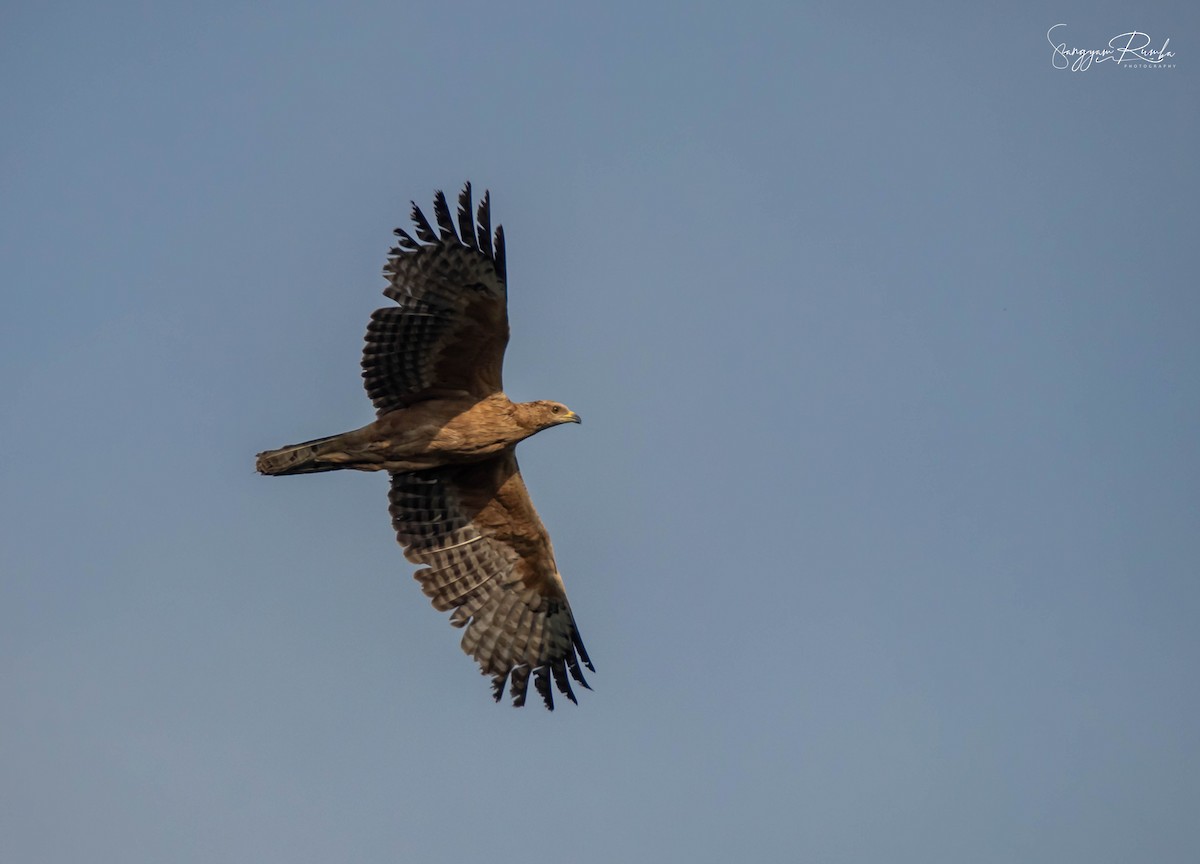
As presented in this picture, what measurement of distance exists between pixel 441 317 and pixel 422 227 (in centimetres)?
96

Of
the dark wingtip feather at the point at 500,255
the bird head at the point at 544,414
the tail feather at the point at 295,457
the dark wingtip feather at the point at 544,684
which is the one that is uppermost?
the dark wingtip feather at the point at 500,255

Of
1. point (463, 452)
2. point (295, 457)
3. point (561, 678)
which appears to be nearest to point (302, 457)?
point (295, 457)

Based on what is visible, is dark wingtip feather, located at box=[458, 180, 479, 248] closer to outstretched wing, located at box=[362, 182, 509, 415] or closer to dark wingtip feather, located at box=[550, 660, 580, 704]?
outstretched wing, located at box=[362, 182, 509, 415]

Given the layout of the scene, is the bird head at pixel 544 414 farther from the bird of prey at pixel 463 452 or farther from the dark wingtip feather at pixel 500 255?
the dark wingtip feather at pixel 500 255

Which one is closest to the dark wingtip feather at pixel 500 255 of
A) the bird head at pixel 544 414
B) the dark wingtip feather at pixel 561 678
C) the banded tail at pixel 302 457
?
the bird head at pixel 544 414

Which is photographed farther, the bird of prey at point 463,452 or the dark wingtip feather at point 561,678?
the dark wingtip feather at point 561,678

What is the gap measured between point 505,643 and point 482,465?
86.9 inches

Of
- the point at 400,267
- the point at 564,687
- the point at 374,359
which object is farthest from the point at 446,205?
the point at 564,687

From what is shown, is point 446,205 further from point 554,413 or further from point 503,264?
point 554,413

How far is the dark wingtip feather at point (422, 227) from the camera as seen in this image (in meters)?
16.5

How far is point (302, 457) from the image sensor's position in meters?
16.8

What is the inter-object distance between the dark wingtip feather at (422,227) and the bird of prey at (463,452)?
1 centimetres

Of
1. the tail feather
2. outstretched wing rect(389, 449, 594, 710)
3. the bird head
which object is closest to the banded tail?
the tail feather

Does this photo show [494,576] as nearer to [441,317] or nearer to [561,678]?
[561,678]
